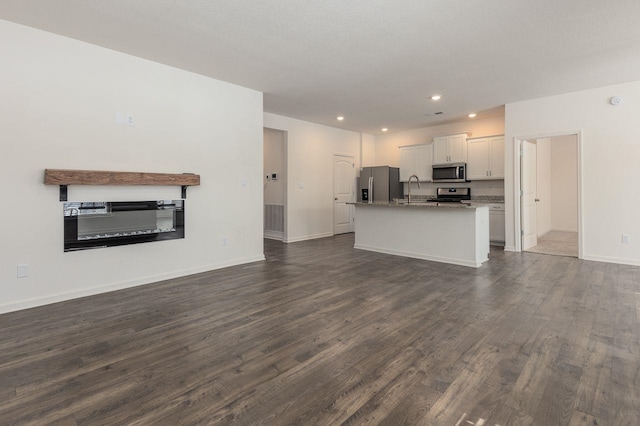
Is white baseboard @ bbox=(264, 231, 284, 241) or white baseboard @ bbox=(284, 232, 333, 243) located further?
white baseboard @ bbox=(264, 231, 284, 241)

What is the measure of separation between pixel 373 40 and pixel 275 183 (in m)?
4.67

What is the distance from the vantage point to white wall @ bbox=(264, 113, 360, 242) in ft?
23.4

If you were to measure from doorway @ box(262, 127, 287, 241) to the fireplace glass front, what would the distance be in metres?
3.20

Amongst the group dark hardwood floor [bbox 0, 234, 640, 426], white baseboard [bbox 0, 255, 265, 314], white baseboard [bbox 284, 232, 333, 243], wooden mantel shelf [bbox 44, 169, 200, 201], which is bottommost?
dark hardwood floor [bbox 0, 234, 640, 426]

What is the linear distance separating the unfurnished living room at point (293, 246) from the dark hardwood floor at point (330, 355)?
0.06 feet

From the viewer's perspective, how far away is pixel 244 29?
3219 millimetres

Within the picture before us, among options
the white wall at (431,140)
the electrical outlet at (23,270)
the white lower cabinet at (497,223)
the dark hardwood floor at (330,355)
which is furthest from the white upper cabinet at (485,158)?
the electrical outlet at (23,270)

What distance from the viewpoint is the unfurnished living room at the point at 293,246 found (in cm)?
187

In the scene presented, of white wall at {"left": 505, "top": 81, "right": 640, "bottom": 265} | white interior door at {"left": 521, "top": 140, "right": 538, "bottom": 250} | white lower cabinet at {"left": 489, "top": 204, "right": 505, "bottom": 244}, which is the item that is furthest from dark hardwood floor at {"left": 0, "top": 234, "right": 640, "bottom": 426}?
white lower cabinet at {"left": 489, "top": 204, "right": 505, "bottom": 244}

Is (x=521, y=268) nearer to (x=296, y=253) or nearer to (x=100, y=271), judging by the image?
(x=296, y=253)

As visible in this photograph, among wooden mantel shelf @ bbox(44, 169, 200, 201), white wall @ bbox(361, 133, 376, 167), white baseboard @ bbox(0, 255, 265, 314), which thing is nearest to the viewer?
white baseboard @ bbox(0, 255, 265, 314)

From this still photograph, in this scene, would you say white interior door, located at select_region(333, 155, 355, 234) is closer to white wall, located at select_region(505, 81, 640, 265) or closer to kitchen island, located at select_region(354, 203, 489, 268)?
kitchen island, located at select_region(354, 203, 489, 268)

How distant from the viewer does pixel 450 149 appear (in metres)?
7.35

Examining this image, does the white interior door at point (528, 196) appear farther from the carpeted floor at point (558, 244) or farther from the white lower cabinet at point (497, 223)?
the white lower cabinet at point (497, 223)
